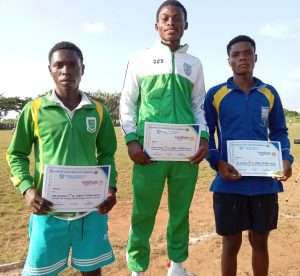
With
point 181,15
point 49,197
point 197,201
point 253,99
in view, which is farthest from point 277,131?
point 197,201

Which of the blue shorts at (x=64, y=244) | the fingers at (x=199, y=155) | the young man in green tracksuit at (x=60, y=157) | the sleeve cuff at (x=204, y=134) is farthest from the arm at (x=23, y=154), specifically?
the sleeve cuff at (x=204, y=134)

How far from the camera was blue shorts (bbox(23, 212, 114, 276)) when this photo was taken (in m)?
2.84

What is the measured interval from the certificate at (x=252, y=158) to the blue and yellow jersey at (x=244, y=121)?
84mm

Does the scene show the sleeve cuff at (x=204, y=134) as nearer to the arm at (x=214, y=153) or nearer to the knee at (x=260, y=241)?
the arm at (x=214, y=153)

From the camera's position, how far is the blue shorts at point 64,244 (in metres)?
2.84

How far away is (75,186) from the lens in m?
2.88

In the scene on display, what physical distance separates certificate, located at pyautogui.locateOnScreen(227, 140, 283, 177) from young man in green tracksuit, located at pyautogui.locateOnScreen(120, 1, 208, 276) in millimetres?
238

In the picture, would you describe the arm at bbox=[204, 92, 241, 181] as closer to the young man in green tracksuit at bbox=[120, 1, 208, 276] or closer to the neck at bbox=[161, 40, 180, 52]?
the young man in green tracksuit at bbox=[120, 1, 208, 276]

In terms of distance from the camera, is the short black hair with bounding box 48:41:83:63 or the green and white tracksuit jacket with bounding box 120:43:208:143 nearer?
the short black hair with bounding box 48:41:83:63

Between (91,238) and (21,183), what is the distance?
0.60 metres

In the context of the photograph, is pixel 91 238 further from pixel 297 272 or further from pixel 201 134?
pixel 297 272

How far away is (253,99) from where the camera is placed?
3.54 meters

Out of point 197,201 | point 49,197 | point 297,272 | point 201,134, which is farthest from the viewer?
point 197,201

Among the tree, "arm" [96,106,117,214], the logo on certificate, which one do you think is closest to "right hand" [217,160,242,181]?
"arm" [96,106,117,214]
